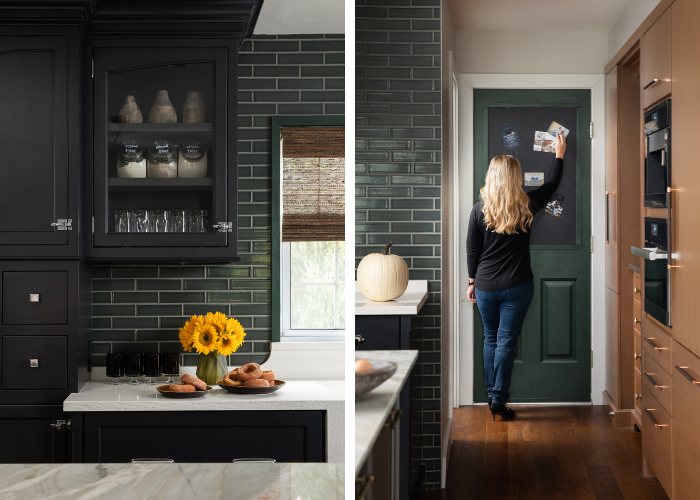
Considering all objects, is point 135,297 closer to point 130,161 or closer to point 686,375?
point 130,161

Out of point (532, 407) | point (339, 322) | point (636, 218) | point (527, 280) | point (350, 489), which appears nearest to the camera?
point (350, 489)

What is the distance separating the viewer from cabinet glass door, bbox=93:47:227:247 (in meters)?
1.77

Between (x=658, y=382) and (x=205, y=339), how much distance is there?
1.34 meters

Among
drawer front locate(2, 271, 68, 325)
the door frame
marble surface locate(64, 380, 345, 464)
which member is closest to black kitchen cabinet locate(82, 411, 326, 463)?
marble surface locate(64, 380, 345, 464)

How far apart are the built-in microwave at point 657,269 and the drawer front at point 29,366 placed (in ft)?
5.54

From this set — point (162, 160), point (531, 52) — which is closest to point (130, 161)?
point (162, 160)

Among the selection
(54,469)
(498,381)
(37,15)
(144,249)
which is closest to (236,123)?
(144,249)

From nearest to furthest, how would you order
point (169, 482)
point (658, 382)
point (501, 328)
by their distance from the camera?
point (169, 482)
point (658, 382)
point (501, 328)

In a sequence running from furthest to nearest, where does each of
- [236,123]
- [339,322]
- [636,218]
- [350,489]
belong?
[636,218] → [339,322] → [236,123] → [350,489]

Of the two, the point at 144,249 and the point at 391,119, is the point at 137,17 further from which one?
the point at 391,119

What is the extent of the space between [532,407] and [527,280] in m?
0.77

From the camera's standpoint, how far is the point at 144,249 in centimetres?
179

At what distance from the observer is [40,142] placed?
1.71 metres

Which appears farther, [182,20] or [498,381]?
[498,381]
